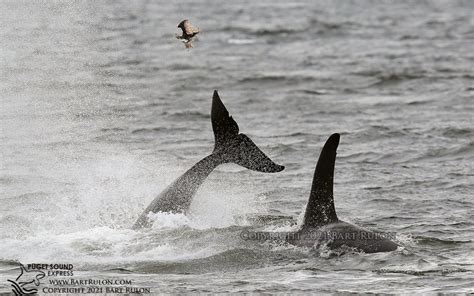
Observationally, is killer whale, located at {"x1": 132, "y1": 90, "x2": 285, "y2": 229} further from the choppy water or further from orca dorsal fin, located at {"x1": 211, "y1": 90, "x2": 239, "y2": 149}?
the choppy water

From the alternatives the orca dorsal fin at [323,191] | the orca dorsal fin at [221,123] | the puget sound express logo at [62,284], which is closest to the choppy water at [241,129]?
the puget sound express logo at [62,284]

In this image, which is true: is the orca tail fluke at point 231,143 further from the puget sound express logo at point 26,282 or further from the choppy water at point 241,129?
the puget sound express logo at point 26,282

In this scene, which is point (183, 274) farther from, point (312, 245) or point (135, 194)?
point (135, 194)

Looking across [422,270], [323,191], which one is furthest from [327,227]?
[422,270]

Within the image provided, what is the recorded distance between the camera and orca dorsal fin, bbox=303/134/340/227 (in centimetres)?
1317

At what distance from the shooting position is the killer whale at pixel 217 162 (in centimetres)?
1475

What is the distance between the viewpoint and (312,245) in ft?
44.2

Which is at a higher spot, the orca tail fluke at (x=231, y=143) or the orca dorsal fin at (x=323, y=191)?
the orca tail fluke at (x=231, y=143)

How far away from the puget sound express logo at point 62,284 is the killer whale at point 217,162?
2134 mm

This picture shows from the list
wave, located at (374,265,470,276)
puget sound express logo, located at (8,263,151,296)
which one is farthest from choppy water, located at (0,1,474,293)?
puget sound express logo, located at (8,263,151,296)

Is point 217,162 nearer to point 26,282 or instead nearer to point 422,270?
point 422,270

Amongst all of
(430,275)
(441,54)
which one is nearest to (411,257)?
(430,275)

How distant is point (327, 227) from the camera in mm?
13539

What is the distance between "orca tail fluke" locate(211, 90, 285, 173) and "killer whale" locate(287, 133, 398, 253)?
1.46 meters
